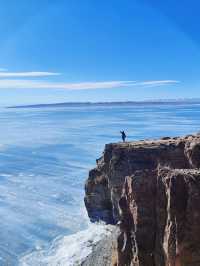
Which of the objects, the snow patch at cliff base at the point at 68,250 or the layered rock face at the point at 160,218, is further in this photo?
the snow patch at cliff base at the point at 68,250

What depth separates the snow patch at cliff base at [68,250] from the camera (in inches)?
2415

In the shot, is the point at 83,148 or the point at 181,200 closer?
the point at 181,200

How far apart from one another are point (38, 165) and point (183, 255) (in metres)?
107

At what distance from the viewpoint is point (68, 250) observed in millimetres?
64375

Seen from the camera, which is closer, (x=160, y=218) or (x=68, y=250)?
(x=160, y=218)

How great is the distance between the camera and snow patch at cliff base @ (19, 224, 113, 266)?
61.3 meters

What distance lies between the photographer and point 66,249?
64.9 m

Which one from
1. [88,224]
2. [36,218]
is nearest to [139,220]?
[88,224]

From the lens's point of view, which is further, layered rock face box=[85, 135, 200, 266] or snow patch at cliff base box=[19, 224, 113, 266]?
snow patch at cliff base box=[19, 224, 113, 266]

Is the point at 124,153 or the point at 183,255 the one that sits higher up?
the point at 124,153

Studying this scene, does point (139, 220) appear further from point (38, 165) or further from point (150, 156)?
point (38, 165)

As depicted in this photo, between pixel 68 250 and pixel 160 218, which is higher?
pixel 160 218

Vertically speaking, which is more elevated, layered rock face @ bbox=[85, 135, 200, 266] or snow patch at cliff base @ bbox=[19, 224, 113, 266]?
layered rock face @ bbox=[85, 135, 200, 266]

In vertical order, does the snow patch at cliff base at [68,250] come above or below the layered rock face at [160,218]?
below
